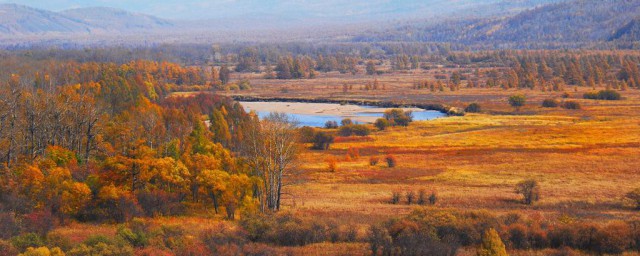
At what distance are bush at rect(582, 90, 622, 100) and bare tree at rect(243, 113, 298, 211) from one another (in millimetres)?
88342

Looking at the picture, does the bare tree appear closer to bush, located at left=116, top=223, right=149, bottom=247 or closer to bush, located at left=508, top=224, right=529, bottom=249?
bush, located at left=116, top=223, right=149, bottom=247

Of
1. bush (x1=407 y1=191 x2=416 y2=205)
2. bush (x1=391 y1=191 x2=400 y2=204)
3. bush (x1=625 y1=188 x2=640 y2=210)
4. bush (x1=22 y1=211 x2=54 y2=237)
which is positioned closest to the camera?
bush (x1=22 y1=211 x2=54 y2=237)

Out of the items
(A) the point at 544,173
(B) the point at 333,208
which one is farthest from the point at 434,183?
(B) the point at 333,208

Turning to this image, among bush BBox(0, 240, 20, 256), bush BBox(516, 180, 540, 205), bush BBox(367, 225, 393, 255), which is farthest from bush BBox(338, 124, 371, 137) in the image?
bush BBox(0, 240, 20, 256)

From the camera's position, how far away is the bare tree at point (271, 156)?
3622 centimetres

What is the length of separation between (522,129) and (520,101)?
27889mm

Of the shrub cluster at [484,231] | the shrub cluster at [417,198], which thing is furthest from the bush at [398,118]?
the shrub cluster at [484,231]

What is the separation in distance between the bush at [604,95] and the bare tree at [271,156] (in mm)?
88342

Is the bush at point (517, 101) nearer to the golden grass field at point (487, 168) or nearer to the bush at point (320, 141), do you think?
the golden grass field at point (487, 168)

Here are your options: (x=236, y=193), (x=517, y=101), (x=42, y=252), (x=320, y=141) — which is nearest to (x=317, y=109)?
(x=517, y=101)

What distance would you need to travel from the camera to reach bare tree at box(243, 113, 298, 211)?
36216 mm

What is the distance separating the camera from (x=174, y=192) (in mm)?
35375

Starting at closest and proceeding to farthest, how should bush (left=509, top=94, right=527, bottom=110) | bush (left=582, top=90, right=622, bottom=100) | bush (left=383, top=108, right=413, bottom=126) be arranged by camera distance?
bush (left=383, top=108, right=413, bottom=126) < bush (left=509, top=94, right=527, bottom=110) < bush (left=582, top=90, right=622, bottom=100)

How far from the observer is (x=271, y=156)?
38656 mm
